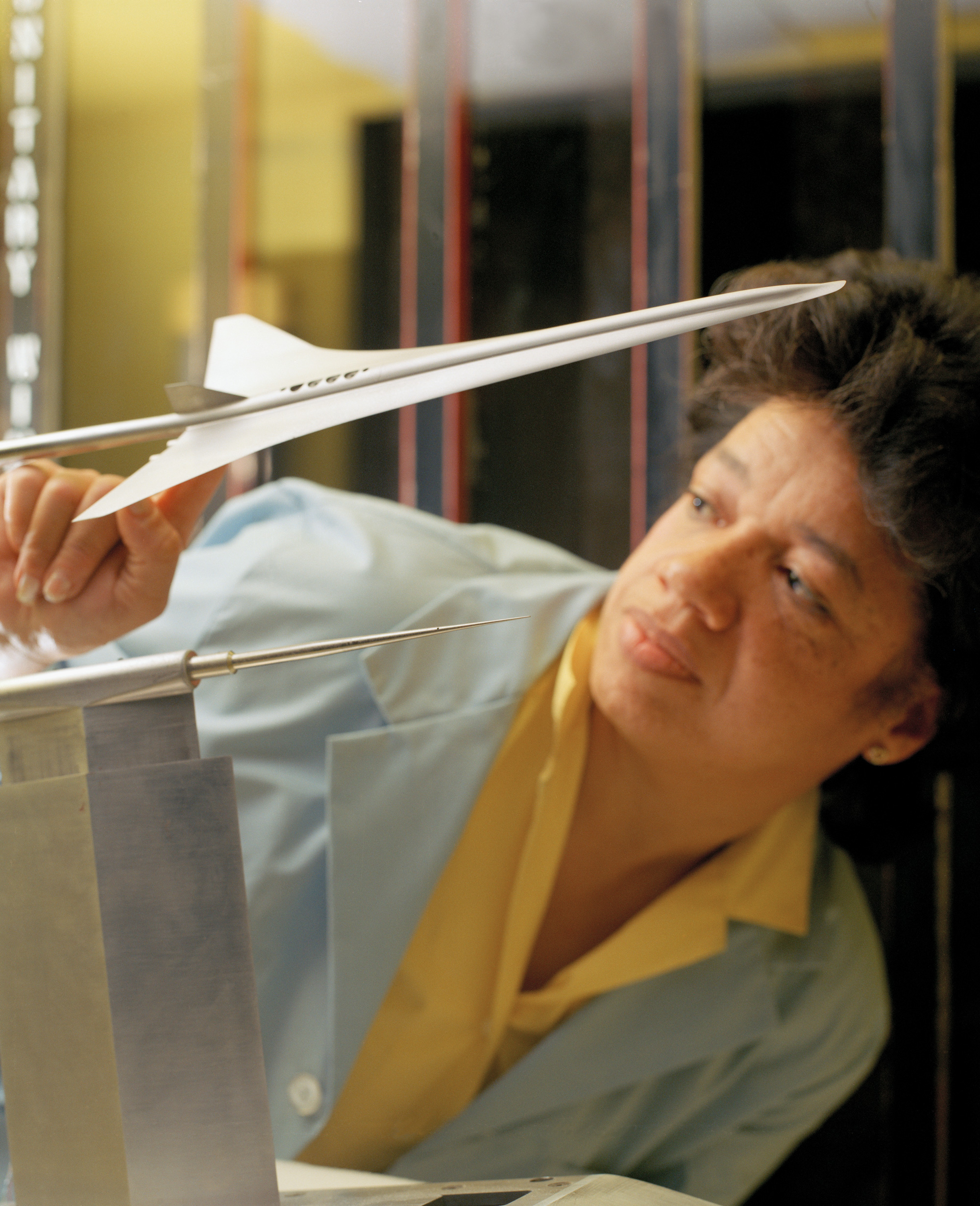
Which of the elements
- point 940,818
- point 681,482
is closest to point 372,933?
point 681,482

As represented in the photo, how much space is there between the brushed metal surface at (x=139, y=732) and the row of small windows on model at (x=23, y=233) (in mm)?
874

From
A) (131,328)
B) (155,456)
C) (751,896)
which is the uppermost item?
(131,328)

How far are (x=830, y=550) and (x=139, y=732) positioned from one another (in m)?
0.48

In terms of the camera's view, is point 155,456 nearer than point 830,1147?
Yes

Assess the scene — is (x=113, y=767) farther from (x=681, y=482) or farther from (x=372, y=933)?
(x=681, y=482)

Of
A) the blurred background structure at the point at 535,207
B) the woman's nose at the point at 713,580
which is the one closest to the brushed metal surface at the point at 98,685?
the woman's nose at the point at 713,580

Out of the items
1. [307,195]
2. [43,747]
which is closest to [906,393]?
[43,747]

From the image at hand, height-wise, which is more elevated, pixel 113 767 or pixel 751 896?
pixel 113 767

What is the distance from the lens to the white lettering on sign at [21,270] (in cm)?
118

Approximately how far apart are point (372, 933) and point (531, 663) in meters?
0.24

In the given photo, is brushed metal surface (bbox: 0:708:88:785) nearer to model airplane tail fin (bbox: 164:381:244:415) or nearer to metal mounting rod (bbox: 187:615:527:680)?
metal mounting rod (bbox: 187:615:527:680)

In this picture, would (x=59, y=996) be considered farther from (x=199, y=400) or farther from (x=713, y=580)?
(x=713, y=580)

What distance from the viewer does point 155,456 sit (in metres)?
0.44

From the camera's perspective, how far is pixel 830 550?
0.70m
